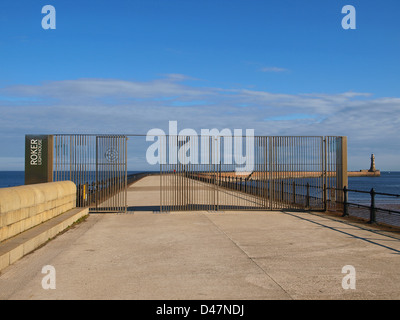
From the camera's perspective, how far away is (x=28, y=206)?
1002 centimetres

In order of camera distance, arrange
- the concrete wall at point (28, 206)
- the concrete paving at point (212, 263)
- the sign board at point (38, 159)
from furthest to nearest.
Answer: the sign board at point (38, 159)
the concrete wall at point (28, 206)
the concrete paving at point (212, 263)

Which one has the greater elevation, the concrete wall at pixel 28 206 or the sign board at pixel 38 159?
the sign board at pixel 38 159

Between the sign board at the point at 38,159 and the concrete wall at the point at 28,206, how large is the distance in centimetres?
206

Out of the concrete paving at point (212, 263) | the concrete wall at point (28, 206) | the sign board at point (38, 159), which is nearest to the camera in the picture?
the concrete paving at point (212, 263)

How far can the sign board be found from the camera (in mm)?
15914

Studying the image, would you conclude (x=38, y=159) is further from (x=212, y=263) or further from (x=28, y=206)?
(x=212, y=263)

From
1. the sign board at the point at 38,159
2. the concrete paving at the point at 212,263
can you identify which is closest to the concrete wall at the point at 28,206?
the concrete paving at the point at 212,263

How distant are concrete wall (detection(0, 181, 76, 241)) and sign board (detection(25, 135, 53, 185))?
2.06 meters

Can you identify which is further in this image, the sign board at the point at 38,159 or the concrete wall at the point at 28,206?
the sign board at the point at 38,159

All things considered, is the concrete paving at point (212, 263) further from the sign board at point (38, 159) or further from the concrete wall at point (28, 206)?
the sign board at point (38, 159)

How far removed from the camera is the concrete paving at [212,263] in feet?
19.3

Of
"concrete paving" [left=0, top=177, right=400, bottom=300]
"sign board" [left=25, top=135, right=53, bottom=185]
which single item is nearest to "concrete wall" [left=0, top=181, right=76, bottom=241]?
"concrete paving" [left=0, top=177, right=400, bottom=300]
